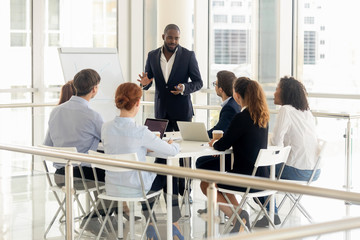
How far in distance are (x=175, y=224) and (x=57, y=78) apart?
286 inches

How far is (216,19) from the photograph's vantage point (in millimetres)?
9336

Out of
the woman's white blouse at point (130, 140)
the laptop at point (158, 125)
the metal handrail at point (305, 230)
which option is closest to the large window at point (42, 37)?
the laptop at point (158, 125)

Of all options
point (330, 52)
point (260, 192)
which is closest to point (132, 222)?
point (260, 192)

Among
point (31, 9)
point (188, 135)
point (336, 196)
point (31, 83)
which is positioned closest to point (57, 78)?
point (31, 83)

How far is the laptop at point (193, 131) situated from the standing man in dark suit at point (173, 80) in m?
0.88

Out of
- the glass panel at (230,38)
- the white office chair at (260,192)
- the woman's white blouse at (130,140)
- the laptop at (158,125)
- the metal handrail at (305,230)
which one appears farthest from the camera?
the glass panel at (230,38)

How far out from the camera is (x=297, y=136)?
16.8ft

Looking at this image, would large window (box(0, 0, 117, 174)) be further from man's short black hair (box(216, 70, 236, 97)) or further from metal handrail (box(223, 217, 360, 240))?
metal handrail (box(223, 217, 360, 240))

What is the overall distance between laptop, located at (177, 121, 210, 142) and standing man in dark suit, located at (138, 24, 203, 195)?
880 mm

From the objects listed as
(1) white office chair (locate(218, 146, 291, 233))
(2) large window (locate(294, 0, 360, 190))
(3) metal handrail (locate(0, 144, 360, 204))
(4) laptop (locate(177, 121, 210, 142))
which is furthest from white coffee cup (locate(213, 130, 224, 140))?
(2) large window (locate(294, 0, 360, 190))

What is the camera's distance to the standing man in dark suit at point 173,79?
632cm

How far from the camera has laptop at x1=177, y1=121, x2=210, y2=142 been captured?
17.5 feet

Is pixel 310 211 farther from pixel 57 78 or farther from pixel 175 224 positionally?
pixel 57 78

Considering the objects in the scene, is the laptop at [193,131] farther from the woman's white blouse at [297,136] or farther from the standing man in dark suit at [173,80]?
the standing man in dark suit at [173,80]
